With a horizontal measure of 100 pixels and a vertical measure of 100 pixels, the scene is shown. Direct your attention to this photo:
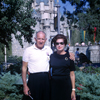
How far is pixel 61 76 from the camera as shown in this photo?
106 inches

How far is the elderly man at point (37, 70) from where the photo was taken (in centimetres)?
281

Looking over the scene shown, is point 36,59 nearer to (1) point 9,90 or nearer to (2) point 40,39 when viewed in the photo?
(2) point 40,39

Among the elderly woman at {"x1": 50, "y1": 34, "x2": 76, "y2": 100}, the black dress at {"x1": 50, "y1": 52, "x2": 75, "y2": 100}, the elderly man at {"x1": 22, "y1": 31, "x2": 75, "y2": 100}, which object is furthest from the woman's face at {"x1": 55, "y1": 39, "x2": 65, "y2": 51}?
the elderly man at {"x1": 22, "y1": 31, "x2": 75, "y2": 100}

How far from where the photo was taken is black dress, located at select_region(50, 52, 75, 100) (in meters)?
2.68

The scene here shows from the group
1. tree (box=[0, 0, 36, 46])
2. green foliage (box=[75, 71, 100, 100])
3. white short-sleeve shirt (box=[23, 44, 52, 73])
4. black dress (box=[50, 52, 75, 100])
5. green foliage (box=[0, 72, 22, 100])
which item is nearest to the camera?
black dress (box=[50, 52, 75, 100])

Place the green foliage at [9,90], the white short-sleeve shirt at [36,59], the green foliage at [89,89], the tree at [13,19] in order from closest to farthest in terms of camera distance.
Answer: the white short-sleeve shirt at [36,59], the green foliage at [89,89], the green foliage at [9,90], the tree at [13,19]

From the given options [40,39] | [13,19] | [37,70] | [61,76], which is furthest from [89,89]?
[13,19]

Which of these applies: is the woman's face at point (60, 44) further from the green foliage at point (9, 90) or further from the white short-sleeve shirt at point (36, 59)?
the green foliage at point (9, 90)

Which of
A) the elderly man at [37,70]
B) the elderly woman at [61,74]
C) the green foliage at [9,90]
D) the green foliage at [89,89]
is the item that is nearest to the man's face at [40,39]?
the elderly man at [37,70]

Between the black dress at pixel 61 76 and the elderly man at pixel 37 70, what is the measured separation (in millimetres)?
149

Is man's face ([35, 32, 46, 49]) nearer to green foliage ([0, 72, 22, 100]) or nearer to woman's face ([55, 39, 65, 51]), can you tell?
woman's face ([55, 39, 65, 51])

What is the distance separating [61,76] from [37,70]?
439 millimetres

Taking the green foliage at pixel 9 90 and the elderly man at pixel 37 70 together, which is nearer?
the elderly man at pixel 37 70

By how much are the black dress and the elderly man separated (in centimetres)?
15
